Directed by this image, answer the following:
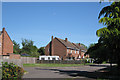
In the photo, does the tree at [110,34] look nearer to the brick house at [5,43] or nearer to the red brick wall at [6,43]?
the brick house at [5,43]

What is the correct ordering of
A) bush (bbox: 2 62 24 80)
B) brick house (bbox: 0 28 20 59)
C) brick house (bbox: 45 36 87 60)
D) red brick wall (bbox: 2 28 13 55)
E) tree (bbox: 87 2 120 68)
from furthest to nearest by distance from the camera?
1. brick house (bbox: 45 36 87 60)
2. red brick wall (bbox: 2 28 13 55)
3. brick house (bbox: 0 28 20 59)
4. tree (bbox: 87 2 120 68)
5. bush (bbox: 2 62 24 80)

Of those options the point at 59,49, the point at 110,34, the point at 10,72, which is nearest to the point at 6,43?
the point at 59,49

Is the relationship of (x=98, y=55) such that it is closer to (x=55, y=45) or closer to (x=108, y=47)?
(x=108, y=47)

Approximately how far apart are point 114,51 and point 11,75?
9.70 m

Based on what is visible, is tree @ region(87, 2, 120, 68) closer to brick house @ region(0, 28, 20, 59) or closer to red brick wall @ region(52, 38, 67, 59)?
brick house @ region(0, 28, 20, 59)

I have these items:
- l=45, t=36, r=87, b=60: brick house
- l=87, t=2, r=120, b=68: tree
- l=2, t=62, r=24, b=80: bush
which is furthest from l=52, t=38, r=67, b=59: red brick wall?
l=2, t=62, r=24, b=80: bush

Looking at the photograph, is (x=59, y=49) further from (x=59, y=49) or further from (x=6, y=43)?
(x=6, y=43)

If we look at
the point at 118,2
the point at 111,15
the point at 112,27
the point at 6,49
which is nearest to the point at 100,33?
the point at 112,27

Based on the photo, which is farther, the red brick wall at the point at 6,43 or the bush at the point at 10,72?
the red brick wall at the point at 6,43

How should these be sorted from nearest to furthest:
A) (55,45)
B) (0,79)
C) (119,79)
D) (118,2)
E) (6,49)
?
1. (0,79)
2. (119,79)
3. (118,2)
4. (6,49)
5. (55,45)

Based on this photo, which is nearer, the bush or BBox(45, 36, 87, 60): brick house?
the bush

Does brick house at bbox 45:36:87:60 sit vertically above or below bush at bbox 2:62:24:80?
above

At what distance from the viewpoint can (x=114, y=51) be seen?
1550 centimetres

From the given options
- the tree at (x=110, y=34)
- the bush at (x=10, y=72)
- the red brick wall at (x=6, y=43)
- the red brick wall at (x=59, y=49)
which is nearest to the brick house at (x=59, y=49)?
the red brick wall at (x=59, y=49)
